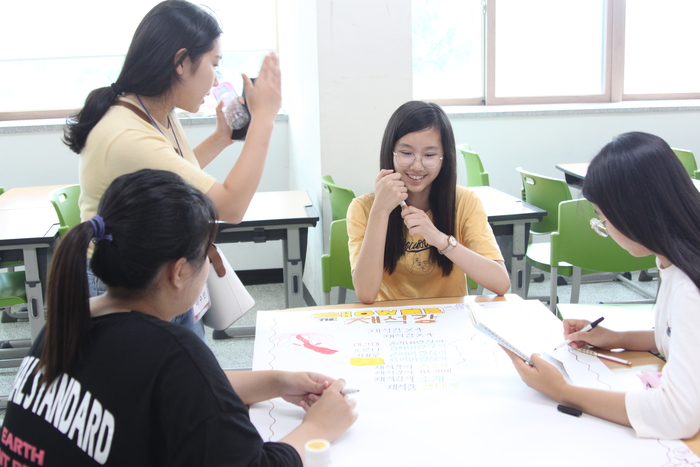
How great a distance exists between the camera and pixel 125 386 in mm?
722

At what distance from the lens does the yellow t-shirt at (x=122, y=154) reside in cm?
117

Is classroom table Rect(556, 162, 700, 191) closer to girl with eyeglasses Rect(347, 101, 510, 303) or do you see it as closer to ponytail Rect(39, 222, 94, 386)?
girl with eyeglasses Rect(347, 101, 510, 303)

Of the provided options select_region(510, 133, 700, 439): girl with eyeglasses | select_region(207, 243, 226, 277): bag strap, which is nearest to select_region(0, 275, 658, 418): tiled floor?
select_region(207, 243, 226, 277): bag strap

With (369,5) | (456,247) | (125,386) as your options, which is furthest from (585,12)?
(125,386)

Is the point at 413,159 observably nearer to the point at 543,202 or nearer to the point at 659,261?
the point at 659,261

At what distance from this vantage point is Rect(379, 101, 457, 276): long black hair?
1.66 metres

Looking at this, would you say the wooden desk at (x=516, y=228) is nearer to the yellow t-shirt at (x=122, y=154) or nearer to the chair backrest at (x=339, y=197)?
the chair backrest at (x=339, y=197)

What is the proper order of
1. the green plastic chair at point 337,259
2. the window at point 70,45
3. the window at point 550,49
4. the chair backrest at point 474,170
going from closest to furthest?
the green plastic chair at point 337,259 → the chair backrest at point 474,170 → the window at point 70,45 → the window at point 550,49

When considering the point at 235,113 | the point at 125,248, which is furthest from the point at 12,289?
the point at 125,248

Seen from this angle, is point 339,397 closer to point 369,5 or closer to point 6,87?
point 369,5

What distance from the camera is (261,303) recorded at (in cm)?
364

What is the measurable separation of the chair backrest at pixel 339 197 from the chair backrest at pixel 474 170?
114cm

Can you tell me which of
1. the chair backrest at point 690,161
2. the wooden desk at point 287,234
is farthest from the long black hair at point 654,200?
the chair backrest at point 690,161

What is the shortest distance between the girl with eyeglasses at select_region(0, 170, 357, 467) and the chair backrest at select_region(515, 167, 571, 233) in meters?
2.32
